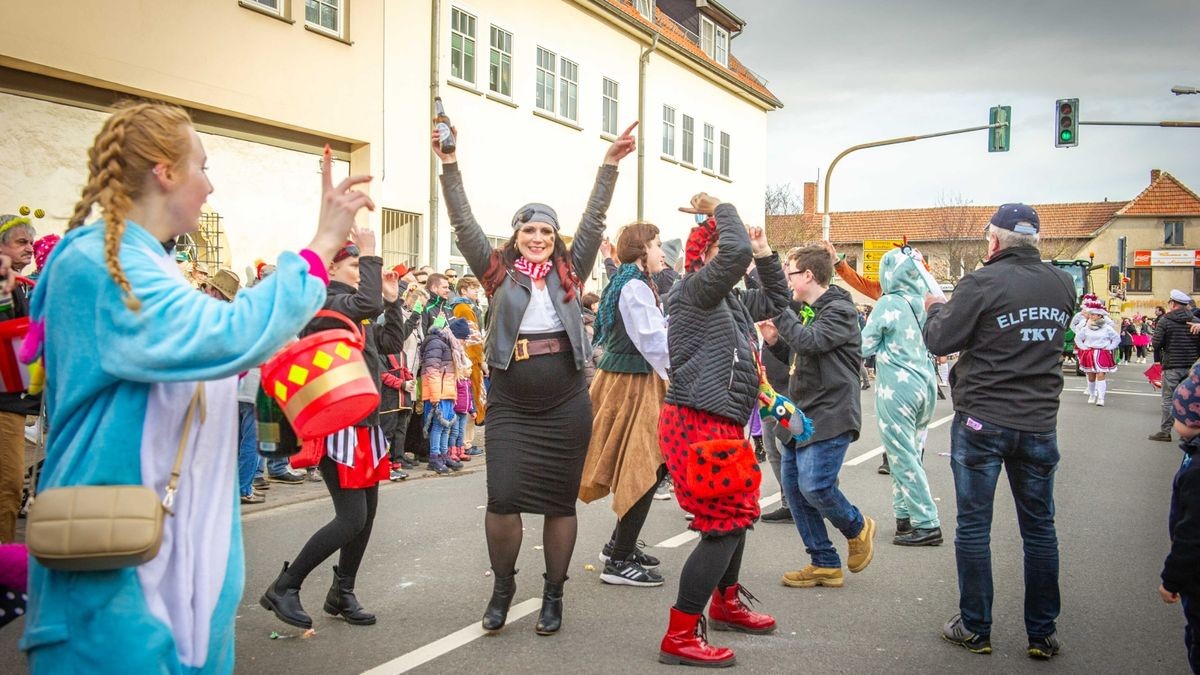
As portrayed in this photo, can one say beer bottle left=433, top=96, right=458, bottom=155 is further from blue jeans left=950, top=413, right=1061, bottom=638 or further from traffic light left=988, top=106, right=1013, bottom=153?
traffic light left=988, top=106, right=1013, bottom=153

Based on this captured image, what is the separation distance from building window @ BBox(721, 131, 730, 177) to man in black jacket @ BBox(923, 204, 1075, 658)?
85.3ft

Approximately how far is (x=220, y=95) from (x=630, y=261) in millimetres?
9845

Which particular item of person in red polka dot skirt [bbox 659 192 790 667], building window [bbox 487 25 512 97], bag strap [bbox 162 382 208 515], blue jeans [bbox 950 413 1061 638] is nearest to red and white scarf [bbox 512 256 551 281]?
person in red polka dot skirt [bbox 659 192 790 667]

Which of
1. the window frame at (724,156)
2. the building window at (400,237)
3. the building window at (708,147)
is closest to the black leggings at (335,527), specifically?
the building window at (400,237)

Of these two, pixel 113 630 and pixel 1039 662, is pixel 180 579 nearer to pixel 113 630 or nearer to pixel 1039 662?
pixel 113 630

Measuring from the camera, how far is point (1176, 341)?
47.8ft

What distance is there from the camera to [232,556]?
2.26 metres

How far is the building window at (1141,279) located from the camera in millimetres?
65062

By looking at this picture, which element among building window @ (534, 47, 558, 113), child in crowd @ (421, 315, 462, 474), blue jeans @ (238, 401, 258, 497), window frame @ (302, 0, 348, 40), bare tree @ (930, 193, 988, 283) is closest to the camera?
blue jeans @ (238, 401, 258, 497)

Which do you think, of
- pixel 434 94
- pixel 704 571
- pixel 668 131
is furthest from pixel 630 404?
pixel 668 131

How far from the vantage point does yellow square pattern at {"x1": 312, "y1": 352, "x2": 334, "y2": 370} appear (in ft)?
7.67

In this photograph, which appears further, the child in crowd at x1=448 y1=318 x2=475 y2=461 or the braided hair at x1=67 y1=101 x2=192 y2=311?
the child in crowd at x1=448 y1=318 x2=475 y2=461

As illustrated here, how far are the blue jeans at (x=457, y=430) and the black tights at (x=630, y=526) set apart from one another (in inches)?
213

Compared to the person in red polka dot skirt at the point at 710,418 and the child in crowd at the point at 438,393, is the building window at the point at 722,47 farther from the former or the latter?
the person in red polka dot skirt at the point at 710,418
